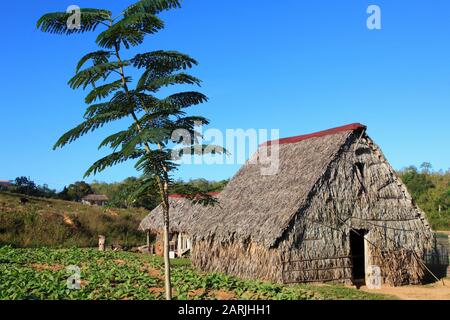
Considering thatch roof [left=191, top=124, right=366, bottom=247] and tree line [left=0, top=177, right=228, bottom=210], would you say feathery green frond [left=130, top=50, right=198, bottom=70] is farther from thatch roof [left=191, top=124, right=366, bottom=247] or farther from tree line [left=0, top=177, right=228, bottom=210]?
thatch roof [left=191, top=124, right=366, bottom=247]

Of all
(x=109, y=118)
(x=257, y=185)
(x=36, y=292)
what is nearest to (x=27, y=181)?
(x=257, y=185)

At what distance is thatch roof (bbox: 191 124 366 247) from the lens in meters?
14.5

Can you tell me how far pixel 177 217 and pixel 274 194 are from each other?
788 centimetres

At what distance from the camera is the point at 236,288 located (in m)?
11.8

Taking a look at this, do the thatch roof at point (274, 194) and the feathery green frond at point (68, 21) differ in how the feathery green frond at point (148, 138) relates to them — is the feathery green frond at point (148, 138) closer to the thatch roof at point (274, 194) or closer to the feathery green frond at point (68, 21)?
the feathery green frond at point (68, 21)

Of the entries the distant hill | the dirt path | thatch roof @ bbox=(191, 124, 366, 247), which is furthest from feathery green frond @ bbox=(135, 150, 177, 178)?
the distant hill

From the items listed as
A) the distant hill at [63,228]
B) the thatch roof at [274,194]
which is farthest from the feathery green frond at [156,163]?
the distant hill at [63,228]

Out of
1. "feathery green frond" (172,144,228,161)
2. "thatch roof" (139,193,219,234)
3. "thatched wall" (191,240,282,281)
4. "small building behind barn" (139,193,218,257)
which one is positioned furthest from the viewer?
"small building behind barn" (139,193,218,257)

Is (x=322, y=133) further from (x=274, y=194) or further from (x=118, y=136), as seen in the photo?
(x=118, y=136)

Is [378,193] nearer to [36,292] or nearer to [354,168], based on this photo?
[354,168]

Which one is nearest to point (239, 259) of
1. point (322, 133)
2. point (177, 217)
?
point (322, 133)

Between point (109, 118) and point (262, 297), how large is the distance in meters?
5.61

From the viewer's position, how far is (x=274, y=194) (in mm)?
16078

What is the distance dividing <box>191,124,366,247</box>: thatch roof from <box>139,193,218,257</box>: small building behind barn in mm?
2519
